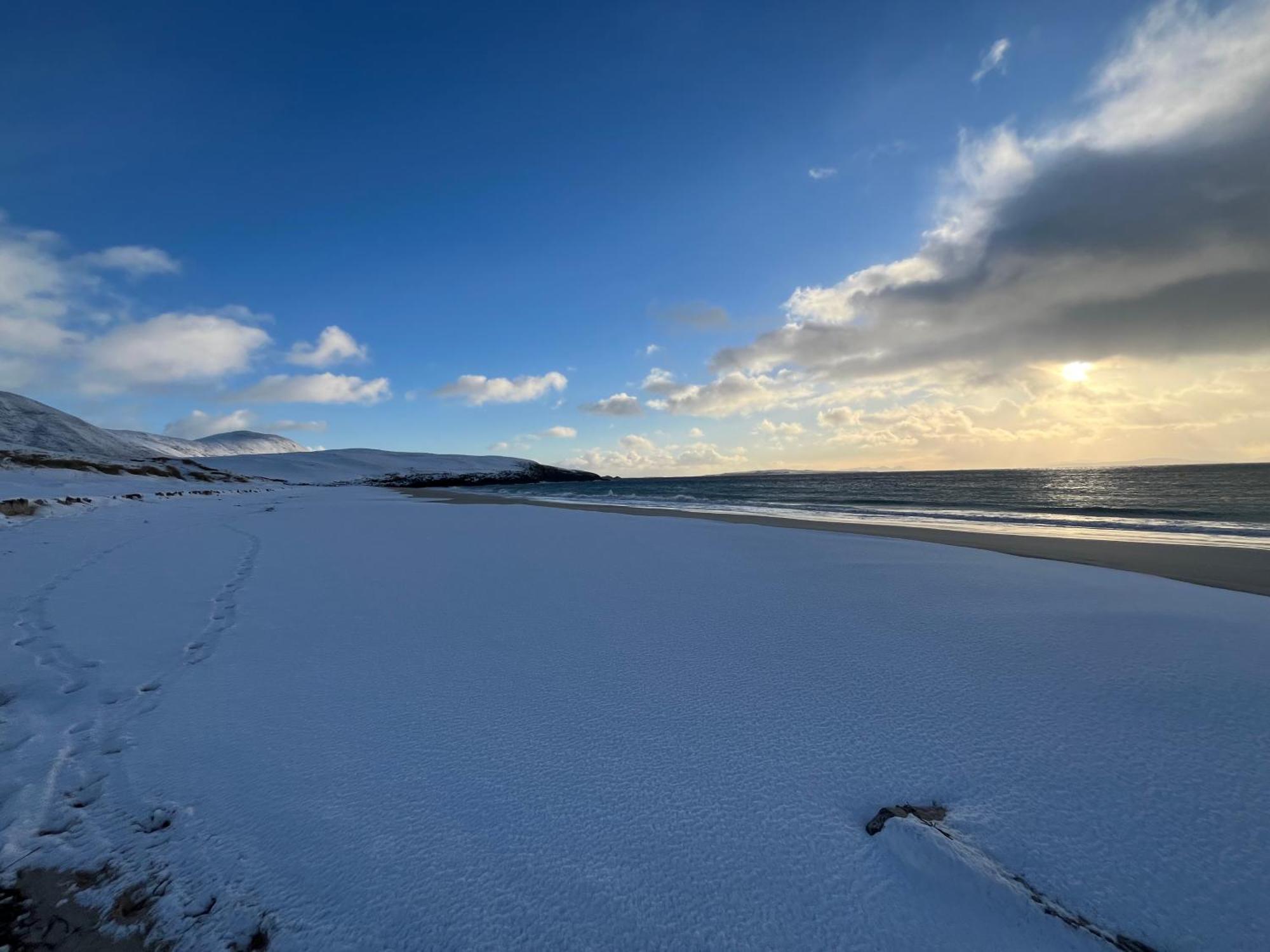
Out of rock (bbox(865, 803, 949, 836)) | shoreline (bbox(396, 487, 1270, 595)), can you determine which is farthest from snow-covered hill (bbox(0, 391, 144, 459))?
rock (bbox(865, 803, 949, 836))

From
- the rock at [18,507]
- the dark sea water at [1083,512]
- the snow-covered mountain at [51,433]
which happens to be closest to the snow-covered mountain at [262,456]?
the snow-covered mountain at [51,433]

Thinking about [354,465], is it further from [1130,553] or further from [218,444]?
[1130,553]

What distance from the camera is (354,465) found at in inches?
3339

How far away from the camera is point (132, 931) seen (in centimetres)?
163

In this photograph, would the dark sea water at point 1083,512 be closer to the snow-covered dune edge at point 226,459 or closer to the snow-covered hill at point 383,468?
the snow-covered dune edge at point 226,459

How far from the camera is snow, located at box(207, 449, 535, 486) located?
73.2 m

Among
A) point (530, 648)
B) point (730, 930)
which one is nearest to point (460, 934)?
point (730, 930)

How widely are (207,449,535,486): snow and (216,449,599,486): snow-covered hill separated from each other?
84mm

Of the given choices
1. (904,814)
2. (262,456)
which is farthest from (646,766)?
(262,456)

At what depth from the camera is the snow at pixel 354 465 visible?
240 feet

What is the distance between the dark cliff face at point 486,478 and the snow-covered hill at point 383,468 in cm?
13

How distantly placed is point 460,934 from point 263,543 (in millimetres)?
9882

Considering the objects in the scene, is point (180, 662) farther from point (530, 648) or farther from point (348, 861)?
point (348, 861)

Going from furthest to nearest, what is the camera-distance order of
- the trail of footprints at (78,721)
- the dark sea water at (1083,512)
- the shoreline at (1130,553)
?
1. the dark sea water at (1083,512)
2. the shoreline at (1130,553)
3. the trail of footprints at (78,721)
